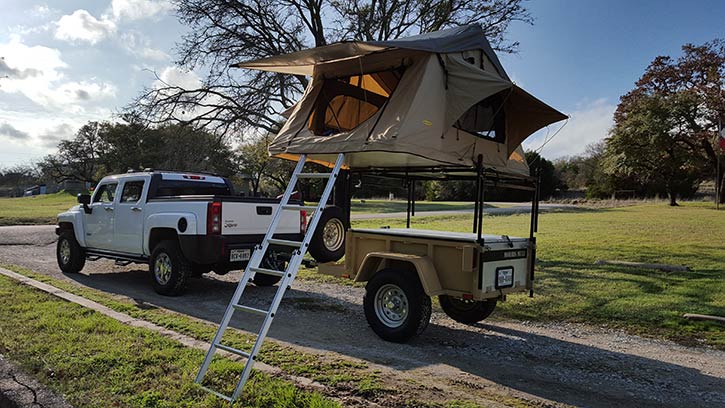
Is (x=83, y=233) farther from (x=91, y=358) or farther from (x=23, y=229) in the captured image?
(x=23, y=229)

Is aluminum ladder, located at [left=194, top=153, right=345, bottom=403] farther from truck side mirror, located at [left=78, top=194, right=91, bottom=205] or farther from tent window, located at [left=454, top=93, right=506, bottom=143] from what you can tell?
truck side mirror, located at [left=78, top=194, right=91, bottom=205]

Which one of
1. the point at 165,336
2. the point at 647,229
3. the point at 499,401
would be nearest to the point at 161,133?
the point at 165,336

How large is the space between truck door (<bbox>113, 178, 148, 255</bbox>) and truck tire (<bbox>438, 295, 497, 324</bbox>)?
549cm

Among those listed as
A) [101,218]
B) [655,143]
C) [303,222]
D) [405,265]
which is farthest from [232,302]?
[655,143]

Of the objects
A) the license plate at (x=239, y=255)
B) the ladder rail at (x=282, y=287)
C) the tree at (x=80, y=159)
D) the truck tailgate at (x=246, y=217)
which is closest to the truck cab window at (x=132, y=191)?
the truck tailgate at (x=246, y=217)

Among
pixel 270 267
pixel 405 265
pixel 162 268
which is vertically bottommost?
pixel 162 268

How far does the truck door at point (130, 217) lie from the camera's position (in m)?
9.20

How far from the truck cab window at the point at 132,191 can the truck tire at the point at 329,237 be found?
13.5 ft

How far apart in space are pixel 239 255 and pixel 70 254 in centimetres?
476

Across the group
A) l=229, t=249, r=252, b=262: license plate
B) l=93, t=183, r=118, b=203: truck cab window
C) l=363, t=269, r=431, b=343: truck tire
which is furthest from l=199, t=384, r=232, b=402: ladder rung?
l=93, t=183, r=118, b=203: truck cab window

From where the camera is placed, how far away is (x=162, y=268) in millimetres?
8586

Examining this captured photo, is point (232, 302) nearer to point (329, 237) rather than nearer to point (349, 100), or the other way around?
point (329, 237)

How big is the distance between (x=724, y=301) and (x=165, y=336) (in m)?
8.18

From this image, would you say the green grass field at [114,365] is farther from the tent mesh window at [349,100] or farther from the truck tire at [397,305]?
the tent mesh window at [349,100]
